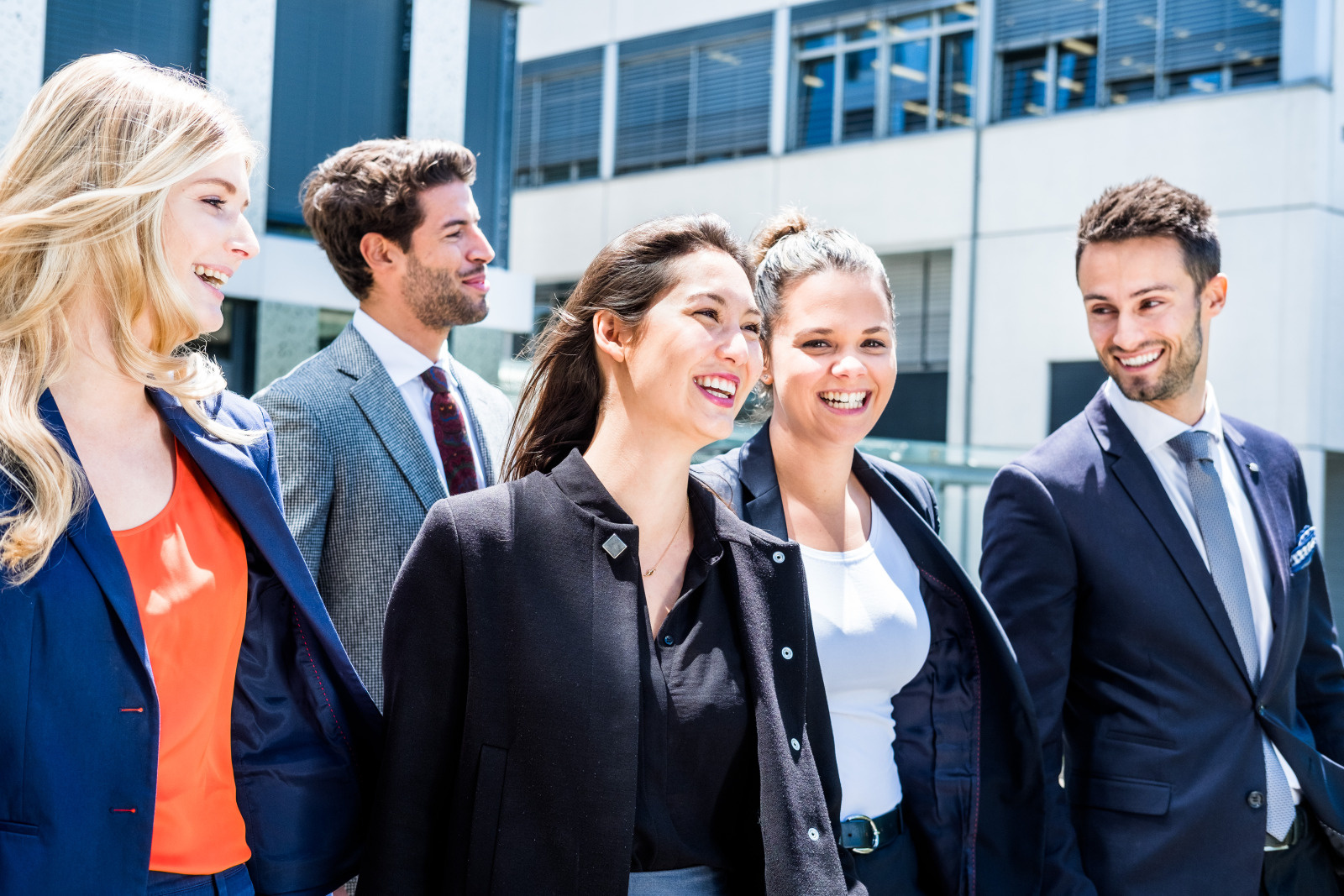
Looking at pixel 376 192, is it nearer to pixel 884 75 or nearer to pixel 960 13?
pixel 960 13

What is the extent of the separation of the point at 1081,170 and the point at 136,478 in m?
13.2

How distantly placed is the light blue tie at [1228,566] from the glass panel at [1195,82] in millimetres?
11392

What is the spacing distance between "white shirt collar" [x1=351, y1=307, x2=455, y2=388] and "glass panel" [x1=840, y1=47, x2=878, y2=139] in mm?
13027

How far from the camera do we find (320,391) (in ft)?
10.2

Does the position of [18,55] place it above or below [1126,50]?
below

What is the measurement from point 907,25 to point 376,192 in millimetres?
12929

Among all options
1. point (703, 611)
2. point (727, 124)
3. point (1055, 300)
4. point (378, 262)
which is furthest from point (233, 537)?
point (727, 124)

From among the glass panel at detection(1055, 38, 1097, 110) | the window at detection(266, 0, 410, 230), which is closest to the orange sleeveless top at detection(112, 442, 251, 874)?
the window at detection(266, 0, 410, 230)

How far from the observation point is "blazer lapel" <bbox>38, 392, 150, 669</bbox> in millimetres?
1888

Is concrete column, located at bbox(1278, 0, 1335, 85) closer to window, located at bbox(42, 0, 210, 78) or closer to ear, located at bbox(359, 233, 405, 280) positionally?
window, located at bbox(42, 0, 210, 78)

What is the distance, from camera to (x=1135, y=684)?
→ 2.85 m

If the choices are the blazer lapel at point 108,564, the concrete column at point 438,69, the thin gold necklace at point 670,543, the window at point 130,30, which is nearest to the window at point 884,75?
the concrete column at point 438,69

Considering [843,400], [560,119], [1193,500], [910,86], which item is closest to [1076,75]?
[910,86]

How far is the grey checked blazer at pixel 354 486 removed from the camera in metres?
2.96
